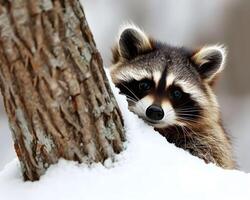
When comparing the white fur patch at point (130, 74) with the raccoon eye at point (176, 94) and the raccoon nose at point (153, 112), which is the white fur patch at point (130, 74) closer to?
the raccoon eye at point (176, 94)

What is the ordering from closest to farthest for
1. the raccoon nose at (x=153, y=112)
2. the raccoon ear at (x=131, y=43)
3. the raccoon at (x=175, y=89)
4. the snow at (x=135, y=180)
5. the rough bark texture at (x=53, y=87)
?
1. the rough bark texture at (x=53, y=87)
2. the snow at (x=135, y=180)
3. the raccoon nose at (x=153, y=112)
4. the raccoon at (x=175, y=89)
5. the raccoon ear at (x=131, y=43)

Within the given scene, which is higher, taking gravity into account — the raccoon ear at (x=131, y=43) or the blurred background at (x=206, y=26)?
the raccoon ear at (x=131, y=43)

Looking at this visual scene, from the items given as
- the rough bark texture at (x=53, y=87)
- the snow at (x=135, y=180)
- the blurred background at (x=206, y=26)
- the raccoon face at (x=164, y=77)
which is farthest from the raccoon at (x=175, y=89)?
the blurred background at (x=206, y=26)

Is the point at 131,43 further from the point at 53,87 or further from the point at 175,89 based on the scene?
the point at 53,87

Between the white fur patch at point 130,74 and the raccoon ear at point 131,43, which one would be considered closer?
the white fur patch at point 130,74

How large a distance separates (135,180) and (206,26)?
10813 millimetres

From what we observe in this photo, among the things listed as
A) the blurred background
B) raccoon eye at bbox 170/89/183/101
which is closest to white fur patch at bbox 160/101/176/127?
raccoon eye at bbox 170/89/183/101

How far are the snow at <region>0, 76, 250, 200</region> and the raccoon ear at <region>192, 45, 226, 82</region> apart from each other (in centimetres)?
172

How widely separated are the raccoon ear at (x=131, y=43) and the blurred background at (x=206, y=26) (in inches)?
299

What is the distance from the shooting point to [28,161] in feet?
12.7

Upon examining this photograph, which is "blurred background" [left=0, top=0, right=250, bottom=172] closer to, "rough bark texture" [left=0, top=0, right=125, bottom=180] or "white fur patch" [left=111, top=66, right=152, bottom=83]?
"white fur patch" [left=111, top=66, right=152, bottom=83]

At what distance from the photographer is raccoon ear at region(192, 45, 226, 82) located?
570cm

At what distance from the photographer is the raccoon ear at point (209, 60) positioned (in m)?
5.70

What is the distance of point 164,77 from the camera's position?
5352 millimetres
